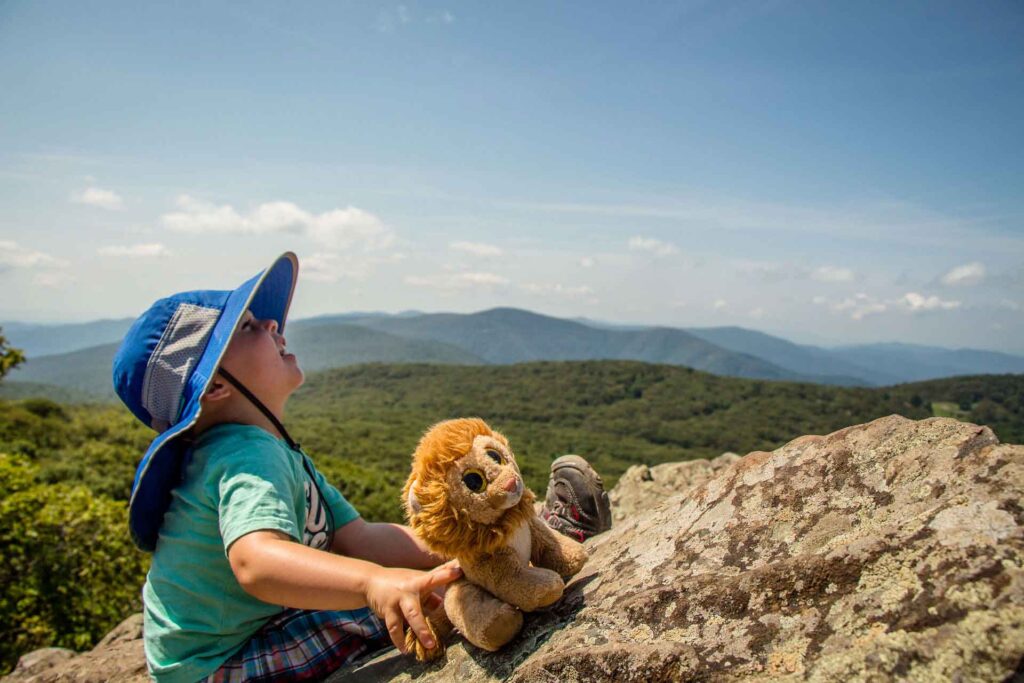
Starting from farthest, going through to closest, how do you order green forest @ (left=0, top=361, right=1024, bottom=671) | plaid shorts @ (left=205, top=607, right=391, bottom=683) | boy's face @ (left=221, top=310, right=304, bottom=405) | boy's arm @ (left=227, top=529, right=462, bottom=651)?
green forest @ (left=0, top=361, right=1024, bottom=671)
boy's face @ (left=221, top=310, right=304, bottom=405)
plaid shorts @ (left=205, top=607, right=391, bottom=683)
boy's arm @ (left=227, top=529, right=462, bottom=651)

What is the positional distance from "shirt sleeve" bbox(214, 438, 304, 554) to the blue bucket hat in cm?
30

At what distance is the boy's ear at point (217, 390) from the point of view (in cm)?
292

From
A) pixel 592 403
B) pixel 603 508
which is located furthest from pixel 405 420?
pixel 603 508

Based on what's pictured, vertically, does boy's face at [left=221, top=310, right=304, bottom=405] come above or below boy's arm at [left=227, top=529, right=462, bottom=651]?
above

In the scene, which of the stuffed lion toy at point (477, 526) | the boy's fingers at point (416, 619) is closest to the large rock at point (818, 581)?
the stuffed lion toy at point (477, 526)

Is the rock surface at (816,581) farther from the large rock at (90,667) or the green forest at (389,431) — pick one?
the large rock at (90,667)

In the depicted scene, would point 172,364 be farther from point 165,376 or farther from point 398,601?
point 398,601

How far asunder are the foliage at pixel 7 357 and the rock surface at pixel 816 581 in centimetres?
1462

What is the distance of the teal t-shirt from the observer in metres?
2.71

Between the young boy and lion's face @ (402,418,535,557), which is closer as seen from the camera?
the young boy

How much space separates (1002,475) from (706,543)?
1137 millimetres

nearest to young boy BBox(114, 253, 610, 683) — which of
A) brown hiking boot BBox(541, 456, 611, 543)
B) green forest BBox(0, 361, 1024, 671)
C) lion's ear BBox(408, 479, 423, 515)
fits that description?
lion's ear BBox(408, 479, 423, 515)

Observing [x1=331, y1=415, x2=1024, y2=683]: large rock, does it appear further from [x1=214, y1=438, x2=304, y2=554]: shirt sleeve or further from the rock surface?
[x1=214, y1=438, x2=304, y2=554]: shirt sleeve

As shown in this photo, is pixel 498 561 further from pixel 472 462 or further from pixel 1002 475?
pixel 1002 475
